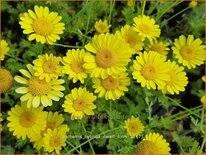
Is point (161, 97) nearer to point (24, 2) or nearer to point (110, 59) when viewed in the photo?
point (110, 59)

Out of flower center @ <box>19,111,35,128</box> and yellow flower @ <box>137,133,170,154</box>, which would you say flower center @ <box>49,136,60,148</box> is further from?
yellow flower @ <box>137,133,170,154</box>

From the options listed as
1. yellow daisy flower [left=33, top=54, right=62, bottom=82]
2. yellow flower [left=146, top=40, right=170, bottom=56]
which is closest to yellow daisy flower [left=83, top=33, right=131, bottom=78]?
yellow daisy flower [left=33, top=54, right=62, bottom=82]

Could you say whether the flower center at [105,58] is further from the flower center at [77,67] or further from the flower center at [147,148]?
the flower center at [147,148]

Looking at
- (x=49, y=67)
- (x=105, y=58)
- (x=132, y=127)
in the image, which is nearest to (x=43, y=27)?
(x=49, y=67)

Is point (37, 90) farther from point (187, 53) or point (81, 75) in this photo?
point (187, 53)

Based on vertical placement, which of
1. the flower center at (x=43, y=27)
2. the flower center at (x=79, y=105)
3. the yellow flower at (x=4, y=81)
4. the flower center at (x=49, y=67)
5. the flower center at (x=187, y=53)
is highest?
the flower center at (x=43, y=27)

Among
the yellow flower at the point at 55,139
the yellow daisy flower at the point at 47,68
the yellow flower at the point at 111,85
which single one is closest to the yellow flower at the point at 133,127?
the yellow flower at the point at 111,85
